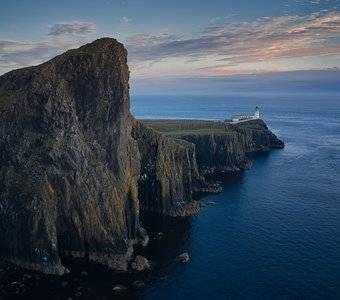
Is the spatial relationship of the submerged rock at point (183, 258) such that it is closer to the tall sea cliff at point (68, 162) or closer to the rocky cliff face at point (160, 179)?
the tall sea cliff at point (68, 162)

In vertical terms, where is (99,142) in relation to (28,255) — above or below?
above

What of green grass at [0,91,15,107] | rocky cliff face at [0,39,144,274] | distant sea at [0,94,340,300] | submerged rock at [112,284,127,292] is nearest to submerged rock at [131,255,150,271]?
distant sea at [0,94,340,300]

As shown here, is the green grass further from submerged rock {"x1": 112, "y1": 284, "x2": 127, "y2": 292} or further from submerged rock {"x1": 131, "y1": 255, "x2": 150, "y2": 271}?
submerged rock {"x1": 112, "y1": 284, "x2": 127, "y2": 292}

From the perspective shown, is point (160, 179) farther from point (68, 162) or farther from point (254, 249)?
point (254, 249)

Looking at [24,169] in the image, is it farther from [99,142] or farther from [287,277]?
[287,277]

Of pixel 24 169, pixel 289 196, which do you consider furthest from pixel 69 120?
pixel 289 196
